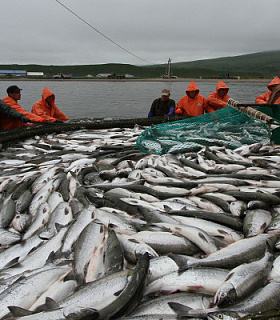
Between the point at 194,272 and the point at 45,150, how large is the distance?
18.2 feet

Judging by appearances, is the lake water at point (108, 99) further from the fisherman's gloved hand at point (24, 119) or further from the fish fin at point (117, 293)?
the fish fin at point (117, 293)

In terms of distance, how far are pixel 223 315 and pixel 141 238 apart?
1.24m

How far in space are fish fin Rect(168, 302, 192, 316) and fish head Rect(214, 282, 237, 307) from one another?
217 millimetres

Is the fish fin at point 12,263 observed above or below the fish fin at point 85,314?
below

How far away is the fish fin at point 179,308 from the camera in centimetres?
204

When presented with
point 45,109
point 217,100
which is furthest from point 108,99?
point 217,100

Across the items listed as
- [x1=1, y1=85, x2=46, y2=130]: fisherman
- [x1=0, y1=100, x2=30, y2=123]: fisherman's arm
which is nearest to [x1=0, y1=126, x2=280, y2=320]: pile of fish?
[x1=0, y1=100, x2=30, y2=123]: fisherman's arm

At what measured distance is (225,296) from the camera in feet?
6.86

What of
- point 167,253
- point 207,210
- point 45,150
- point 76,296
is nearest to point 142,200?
point 207,210

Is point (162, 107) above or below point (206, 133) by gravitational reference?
above

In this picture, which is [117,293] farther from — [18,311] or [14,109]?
[14,109]

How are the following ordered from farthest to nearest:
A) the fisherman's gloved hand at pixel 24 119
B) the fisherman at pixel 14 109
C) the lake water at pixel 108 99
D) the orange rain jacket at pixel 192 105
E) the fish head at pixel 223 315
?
1. the lake water at pixel 108 99
2. the orange rain jacket at pixel 192 105
3. the fisherman at pixel 14 109
4. the fisherman's gloved hand at pixel 24 119
5. the fish head at pixel 223 315

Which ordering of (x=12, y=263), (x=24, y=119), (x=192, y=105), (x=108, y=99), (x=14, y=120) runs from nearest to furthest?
1. (x=12, y=263)
2. (x=24, y=119)
3. (x=14, y=120)
4. (x=192, y=105)
5. (x=108, y=99)

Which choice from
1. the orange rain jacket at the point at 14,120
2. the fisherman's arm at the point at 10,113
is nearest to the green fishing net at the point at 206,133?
the fisherman's arm at the point at 10,113
